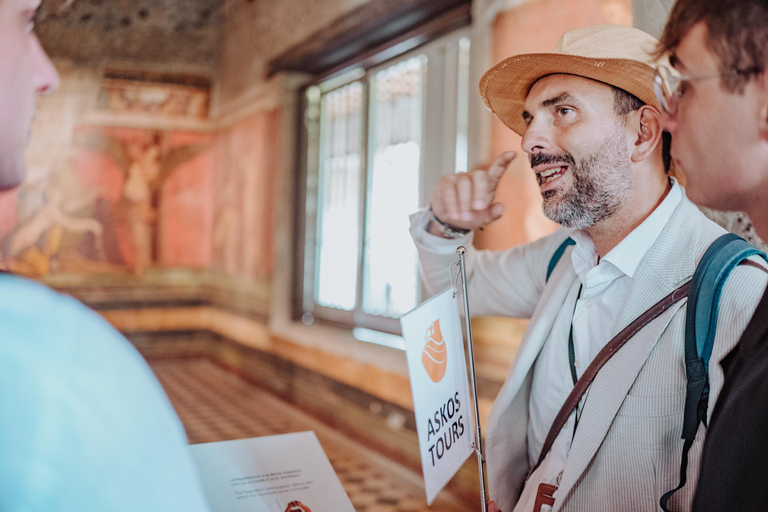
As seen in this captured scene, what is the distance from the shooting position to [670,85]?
28.2 inches

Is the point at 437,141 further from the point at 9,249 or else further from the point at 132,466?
the point at 9,249

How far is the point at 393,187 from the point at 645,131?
11.0 ft

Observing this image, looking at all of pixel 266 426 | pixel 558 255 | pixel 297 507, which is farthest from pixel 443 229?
pixel 266 426

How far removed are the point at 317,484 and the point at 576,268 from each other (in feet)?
2.64

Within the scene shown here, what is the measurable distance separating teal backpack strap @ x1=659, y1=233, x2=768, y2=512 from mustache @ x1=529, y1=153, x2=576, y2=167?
405 millimetres

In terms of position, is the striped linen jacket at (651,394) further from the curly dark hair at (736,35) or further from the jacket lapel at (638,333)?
the curly dark hair at (736,35)

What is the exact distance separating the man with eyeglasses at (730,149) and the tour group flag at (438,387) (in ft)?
1.53

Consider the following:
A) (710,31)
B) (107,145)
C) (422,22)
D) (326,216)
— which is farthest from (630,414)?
(107,145)

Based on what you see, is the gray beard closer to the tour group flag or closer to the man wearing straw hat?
the man wearing straw hat

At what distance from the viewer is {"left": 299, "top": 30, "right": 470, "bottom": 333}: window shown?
4117 mm

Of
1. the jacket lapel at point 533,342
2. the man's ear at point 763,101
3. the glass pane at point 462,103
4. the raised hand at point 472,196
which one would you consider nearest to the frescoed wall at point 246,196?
the glass pane at point 462,103

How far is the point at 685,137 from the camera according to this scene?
70 centimetres

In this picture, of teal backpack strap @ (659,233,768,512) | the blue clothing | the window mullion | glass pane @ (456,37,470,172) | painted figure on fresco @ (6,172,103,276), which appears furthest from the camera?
painted figure on fresco @ (6,172,103,276)

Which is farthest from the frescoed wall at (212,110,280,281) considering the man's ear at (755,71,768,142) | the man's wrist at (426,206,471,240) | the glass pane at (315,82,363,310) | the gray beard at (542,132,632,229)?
the man's ear at (755,71,768,142)
